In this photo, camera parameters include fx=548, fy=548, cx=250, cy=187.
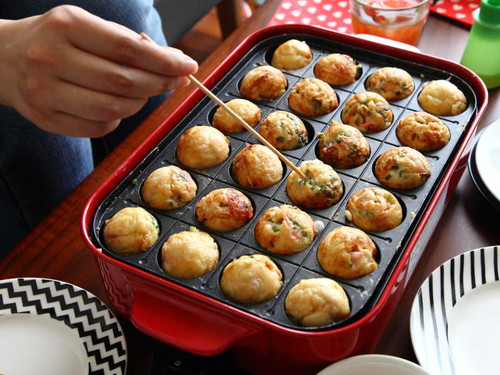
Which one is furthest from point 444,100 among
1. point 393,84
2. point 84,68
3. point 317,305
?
point 84,68

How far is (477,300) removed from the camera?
134 centimetres

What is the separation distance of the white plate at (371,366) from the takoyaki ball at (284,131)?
0.62 m

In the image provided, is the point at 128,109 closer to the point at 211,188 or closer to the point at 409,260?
the point at 211,188

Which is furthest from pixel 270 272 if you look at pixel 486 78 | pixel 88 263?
pixel 486 78

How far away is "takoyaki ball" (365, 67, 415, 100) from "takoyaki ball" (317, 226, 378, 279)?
0.55 meters

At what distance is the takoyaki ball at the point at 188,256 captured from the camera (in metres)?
1.22

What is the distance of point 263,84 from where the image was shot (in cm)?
164

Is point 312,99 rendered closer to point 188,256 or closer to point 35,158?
point 188,256

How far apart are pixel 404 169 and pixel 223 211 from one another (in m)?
0.47

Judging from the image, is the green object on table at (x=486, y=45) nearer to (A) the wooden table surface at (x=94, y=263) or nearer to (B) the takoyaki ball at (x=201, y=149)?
(A) the wooden table surface at (x=94, y=263)

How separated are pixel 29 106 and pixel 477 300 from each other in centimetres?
113

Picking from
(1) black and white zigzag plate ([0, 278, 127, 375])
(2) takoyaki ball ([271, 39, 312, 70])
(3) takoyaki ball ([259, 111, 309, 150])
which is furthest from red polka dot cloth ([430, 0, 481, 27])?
(1) black and white zigzag plate ([0, 278, 127, 375])

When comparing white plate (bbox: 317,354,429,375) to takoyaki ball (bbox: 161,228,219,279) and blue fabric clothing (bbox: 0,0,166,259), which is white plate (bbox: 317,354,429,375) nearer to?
takoyaki ball (bbox: 161,228,219,279)

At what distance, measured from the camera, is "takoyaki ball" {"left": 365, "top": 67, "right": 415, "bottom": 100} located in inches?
63.8
